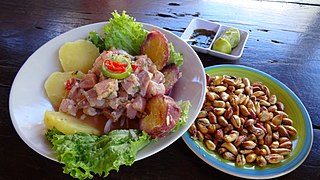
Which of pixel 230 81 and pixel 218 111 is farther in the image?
pixel 230 81

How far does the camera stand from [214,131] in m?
1.19

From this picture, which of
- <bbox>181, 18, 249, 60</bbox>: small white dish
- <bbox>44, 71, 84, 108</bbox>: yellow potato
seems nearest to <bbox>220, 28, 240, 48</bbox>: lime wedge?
<bbox>181, 18, 249, 60</bbox>: small white dish

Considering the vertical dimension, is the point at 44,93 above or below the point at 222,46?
below

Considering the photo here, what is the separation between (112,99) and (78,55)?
0.32m

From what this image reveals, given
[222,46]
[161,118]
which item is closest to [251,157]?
[161,118]

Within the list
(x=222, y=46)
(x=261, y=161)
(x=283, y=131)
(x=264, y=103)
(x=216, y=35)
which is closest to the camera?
(x=261, y=161)

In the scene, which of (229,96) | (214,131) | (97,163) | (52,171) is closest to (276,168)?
(214,131)

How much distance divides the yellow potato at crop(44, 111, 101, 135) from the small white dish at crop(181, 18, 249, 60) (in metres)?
0.72

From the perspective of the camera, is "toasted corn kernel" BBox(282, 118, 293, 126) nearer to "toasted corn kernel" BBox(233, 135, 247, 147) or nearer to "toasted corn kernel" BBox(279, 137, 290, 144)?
"toasted corn kernel" BBox(279, 137, 290, 144)

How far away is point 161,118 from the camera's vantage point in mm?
1022

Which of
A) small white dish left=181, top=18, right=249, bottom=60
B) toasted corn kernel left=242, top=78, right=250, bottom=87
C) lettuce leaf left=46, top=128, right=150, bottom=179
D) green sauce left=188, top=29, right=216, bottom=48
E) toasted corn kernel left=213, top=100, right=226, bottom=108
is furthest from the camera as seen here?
green sauce left=188, top=29, right=216, bottom=48

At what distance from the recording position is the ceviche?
3.19 feet

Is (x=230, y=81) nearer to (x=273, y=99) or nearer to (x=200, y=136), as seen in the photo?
(x=273, y=99)

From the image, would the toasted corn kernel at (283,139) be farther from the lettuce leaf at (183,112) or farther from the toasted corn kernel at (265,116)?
the lettuce leaf at (183,112)
